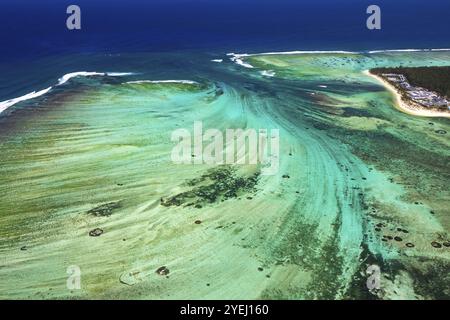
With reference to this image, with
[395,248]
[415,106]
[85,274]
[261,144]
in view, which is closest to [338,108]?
[415,106]

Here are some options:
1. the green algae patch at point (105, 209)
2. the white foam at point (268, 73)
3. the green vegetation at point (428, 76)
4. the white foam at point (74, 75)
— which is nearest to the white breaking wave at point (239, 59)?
the white foam at point (268, 73)

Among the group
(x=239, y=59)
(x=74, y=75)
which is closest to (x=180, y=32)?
(x=239, y=59)

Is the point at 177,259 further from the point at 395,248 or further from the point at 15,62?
the point at 15,62

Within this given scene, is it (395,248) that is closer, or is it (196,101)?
(395,248)

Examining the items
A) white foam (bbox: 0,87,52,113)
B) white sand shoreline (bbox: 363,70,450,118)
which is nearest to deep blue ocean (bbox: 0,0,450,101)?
white foam (bbox: 0,87,52,113)

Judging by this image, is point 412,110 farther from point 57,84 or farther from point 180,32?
point 180,32
